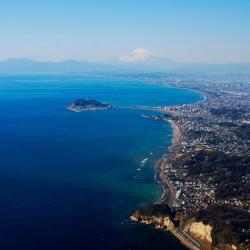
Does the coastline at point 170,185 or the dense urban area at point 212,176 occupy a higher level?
the dense urban area at point 212,176

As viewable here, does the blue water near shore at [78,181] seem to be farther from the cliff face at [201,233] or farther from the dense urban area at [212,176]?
the dense urban area at [212,176]

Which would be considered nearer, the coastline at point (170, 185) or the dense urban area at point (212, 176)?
the coastline at point (170, 185)

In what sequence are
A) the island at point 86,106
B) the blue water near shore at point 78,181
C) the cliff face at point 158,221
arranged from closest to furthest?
the blue water near shore at point 78,181 < the cliff face at point 158,221 < the island at point 86,106

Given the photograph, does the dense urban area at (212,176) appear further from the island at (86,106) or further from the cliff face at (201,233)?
A: the island at (86,106)

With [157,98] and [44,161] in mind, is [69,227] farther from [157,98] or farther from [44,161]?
[157,98]

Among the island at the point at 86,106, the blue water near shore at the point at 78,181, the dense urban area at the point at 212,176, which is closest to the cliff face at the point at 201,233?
the dense urban area at the point at 212,176

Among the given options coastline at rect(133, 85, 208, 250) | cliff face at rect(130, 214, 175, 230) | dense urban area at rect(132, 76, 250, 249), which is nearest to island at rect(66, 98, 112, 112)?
dense urban area at rect(132, 76, 250, 249)

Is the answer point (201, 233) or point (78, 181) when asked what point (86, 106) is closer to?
point (78, 181)

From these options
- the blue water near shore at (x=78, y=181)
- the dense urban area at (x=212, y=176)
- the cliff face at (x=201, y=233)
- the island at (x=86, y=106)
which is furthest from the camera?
the island at (x=86, y=106)

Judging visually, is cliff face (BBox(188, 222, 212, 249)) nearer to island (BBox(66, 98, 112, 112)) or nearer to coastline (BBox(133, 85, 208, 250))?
coastline (BBox(133, 85, 208, 250))
